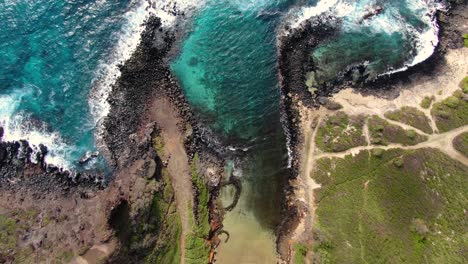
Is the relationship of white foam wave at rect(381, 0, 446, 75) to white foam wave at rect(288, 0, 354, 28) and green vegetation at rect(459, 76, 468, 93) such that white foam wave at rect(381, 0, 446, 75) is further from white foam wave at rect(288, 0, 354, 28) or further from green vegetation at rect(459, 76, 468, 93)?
white foam wave at rect(288, 0, 354, 28)

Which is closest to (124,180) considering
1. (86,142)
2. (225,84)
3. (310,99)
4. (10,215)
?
(86,142)

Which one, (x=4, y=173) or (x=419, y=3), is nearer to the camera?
(x=4, y=173)

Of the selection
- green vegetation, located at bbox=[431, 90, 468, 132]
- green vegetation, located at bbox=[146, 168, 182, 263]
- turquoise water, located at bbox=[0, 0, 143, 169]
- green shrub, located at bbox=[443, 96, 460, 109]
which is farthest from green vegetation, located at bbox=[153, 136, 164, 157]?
green shrub, located at bbox=[443, 96, 460, 109]

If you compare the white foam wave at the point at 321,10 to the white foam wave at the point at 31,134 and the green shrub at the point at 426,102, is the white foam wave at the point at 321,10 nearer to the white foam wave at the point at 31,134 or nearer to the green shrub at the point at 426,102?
the green shrub at the point at 426,102

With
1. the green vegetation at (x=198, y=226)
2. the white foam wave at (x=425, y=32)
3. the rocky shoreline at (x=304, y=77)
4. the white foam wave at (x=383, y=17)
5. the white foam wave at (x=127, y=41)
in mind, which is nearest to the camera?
the green vegetation at (x=198, y=226)

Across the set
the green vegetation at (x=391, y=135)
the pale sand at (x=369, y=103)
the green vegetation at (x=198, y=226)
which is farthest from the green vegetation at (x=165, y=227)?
the green vegetation at (x=391, y=135)

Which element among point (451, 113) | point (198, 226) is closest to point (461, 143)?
point (451, 113)

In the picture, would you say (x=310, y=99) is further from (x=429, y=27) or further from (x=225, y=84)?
(x=429, y=27)
